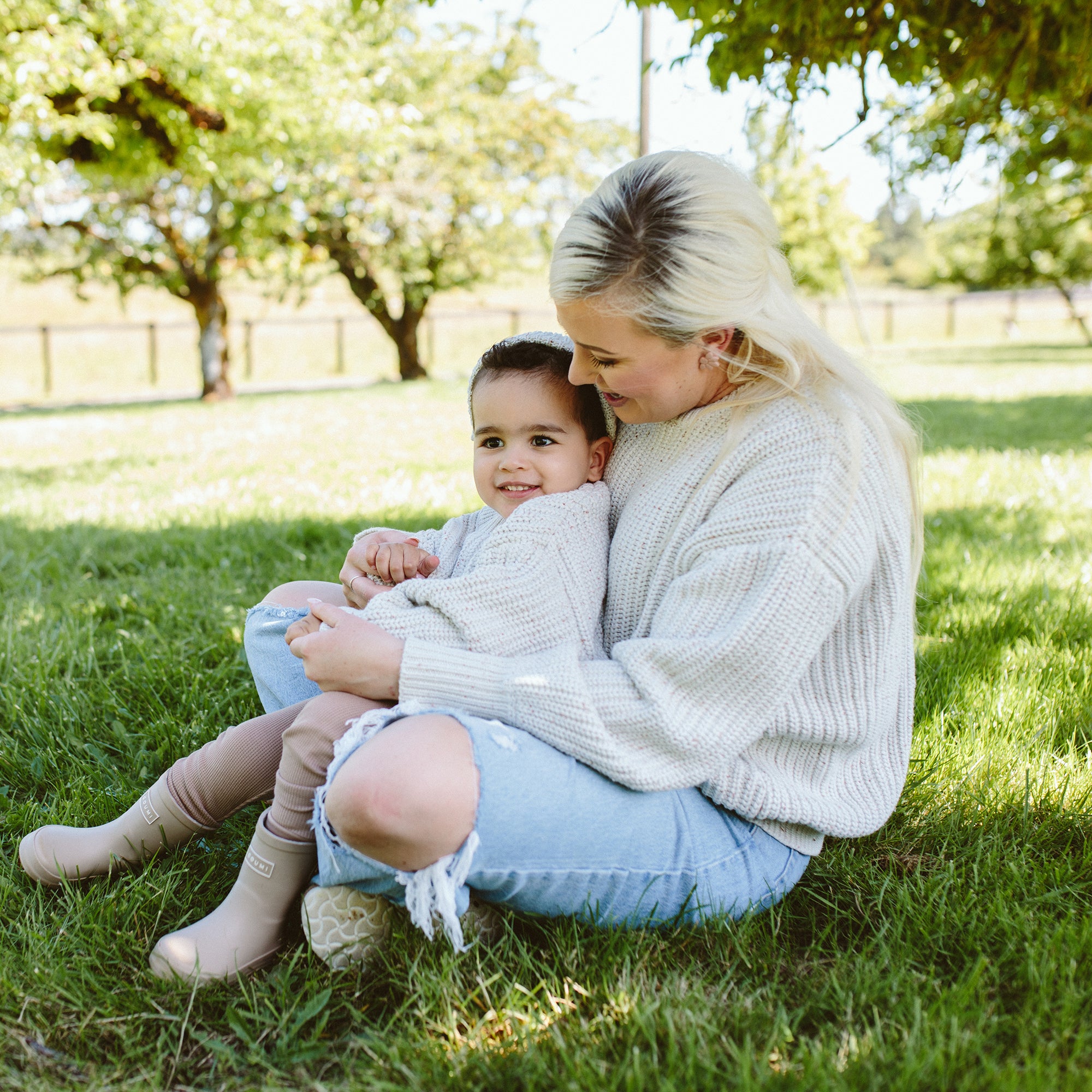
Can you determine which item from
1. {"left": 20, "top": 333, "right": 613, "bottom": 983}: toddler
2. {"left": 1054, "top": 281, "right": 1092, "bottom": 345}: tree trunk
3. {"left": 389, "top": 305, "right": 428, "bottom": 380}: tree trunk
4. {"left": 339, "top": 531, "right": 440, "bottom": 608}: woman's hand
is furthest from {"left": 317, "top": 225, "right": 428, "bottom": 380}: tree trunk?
{"left": 1054, "top": 281, "right": 1092, "bottom": 345}: tree trunk

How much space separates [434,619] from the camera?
1957 millimetres

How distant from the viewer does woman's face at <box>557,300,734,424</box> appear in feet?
6.39

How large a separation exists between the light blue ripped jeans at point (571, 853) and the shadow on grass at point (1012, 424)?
18.9ft

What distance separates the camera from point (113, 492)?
6.77 m

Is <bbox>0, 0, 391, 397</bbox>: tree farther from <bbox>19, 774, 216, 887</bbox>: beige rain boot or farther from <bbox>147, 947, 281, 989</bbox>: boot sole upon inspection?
<bbox>147, 947, 281, 989</bbox>: boot sole

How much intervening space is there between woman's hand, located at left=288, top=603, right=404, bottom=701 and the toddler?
0.10ft

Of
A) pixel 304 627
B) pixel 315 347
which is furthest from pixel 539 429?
pixel 315 347

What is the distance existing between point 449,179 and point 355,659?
18083 millimetres

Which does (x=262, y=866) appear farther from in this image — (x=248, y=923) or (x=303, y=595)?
(x=303, y=595)

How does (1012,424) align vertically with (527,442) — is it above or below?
below

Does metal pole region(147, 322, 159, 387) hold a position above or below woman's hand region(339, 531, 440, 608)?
above

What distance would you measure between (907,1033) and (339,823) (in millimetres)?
984

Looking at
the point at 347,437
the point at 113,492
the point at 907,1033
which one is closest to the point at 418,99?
the point at 347,437

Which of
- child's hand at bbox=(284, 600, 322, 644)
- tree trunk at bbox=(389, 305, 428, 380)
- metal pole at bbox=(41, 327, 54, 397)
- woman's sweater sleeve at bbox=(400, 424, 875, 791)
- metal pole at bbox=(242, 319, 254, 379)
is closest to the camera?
woman's sweater sleeve at bbox=(400, 424, 875, 791)
